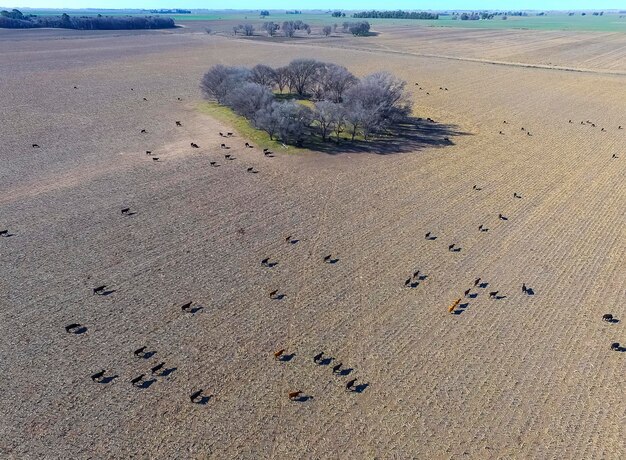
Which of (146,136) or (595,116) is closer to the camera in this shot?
(146,136)

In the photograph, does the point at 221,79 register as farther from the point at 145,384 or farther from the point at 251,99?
the point at 145,384

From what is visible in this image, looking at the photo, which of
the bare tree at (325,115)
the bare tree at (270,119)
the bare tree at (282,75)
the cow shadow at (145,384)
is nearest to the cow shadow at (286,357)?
the cow shadow at (145,384)

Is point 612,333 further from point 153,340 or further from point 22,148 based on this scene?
point 22,148

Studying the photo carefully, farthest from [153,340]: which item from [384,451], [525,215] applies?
[525,215]

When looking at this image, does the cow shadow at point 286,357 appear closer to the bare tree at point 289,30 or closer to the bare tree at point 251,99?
the bare tree at point 251,99

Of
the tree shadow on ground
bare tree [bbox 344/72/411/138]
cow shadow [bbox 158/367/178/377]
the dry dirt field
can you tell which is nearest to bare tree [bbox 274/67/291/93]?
bare tree [bbox 344/72/411/138]
